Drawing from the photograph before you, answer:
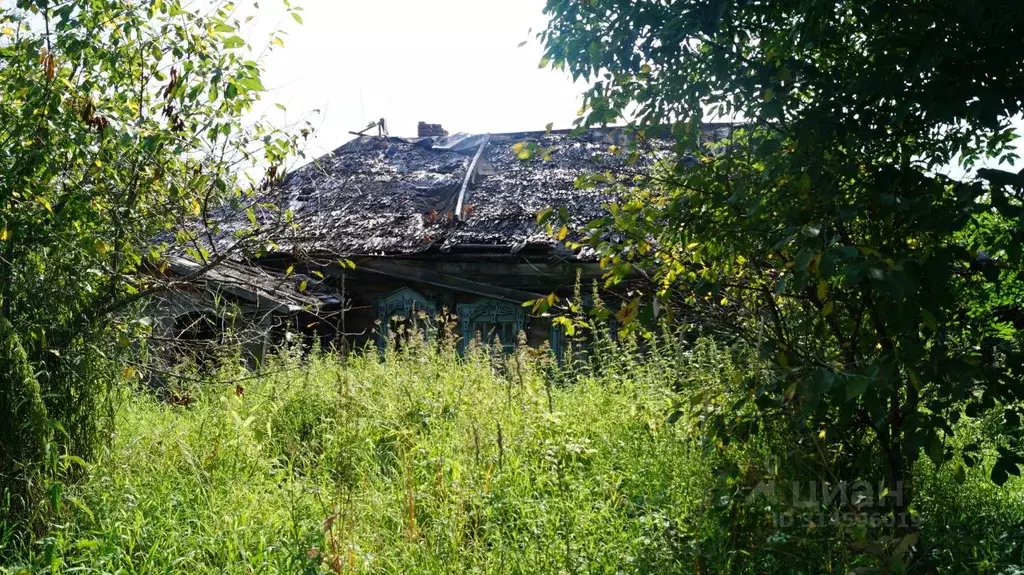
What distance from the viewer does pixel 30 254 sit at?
3.96 m

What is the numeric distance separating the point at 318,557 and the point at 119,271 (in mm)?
1942

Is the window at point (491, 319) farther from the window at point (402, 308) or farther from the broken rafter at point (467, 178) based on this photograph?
the broken rafter at point (467, 178)

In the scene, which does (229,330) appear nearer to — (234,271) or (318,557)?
(318,557)

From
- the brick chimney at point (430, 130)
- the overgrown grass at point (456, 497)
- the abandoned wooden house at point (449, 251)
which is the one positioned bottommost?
the overgrown grass at point (456, 497)

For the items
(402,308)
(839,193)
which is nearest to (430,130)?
(402,308)

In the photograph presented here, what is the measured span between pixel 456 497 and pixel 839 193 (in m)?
2.17

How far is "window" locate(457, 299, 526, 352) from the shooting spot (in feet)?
33.7

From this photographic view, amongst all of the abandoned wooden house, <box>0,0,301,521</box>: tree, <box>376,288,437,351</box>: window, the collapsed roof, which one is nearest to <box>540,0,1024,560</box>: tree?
<box>0,0,301,521</box>: tree

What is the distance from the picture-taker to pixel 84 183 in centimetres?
422

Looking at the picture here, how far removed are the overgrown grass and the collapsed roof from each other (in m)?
3.73

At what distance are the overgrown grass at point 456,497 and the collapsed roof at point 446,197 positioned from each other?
→ 3.73 m

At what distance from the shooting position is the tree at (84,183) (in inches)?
150

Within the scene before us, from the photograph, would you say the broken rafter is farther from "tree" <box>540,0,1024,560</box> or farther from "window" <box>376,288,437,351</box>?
"tree" <box>540,0,1024,560</box>

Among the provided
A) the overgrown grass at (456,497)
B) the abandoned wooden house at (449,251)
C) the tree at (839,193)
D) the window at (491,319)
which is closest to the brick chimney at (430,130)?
the abandoned wooden house at (449,251)
